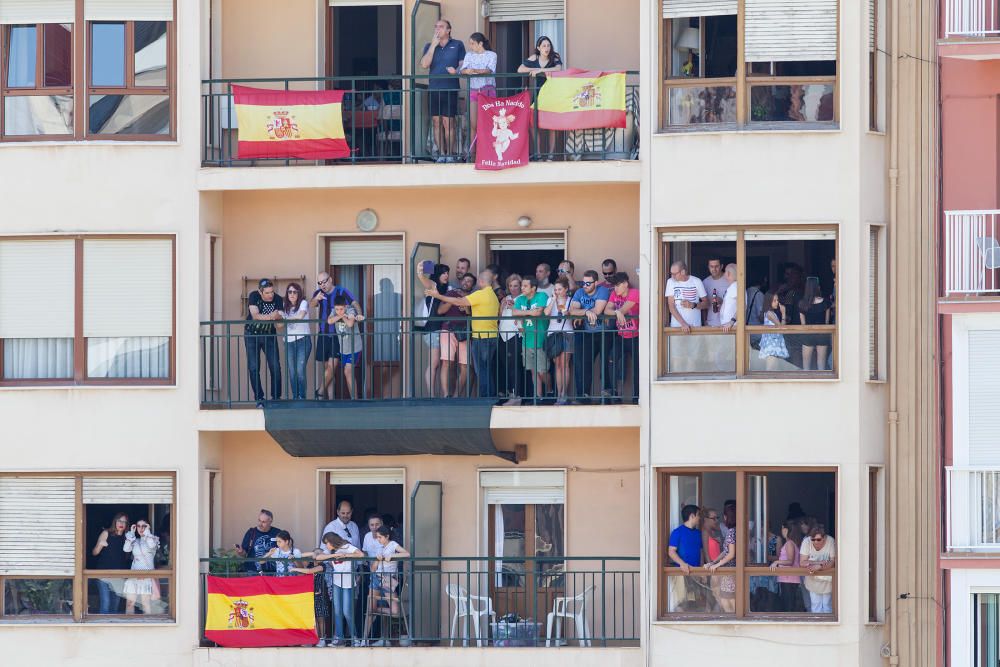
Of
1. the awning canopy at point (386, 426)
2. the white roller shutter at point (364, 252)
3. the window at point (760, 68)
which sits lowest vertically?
the awning canopy at point (386, 426)

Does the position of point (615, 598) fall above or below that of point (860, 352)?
below

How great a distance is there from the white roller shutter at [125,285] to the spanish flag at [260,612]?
3466mm

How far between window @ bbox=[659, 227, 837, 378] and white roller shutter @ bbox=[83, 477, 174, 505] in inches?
259

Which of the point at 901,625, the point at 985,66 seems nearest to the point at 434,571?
the point at 901,625

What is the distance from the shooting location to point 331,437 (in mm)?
28422

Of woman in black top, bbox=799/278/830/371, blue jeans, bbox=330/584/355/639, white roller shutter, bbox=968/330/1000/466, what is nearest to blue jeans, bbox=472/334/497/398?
blue jeans, bbox=330/584/355/639

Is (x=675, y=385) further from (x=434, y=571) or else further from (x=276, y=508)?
(x=276, y=508)

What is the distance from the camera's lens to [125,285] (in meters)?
28.9

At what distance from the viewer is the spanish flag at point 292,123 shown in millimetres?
28844

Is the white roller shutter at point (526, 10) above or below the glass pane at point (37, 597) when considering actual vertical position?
above

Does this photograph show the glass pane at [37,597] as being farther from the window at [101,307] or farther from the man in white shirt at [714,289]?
the man in white shirt at [714,289]

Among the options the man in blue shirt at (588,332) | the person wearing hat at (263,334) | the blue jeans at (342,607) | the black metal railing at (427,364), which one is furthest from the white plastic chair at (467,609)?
the person wearing hat at (263,334)

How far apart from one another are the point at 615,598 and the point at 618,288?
3919 millimetres

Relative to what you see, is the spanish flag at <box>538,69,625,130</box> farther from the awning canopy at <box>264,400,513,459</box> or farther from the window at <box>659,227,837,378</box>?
the awning canopy at <box>264,400,513,459</box>
